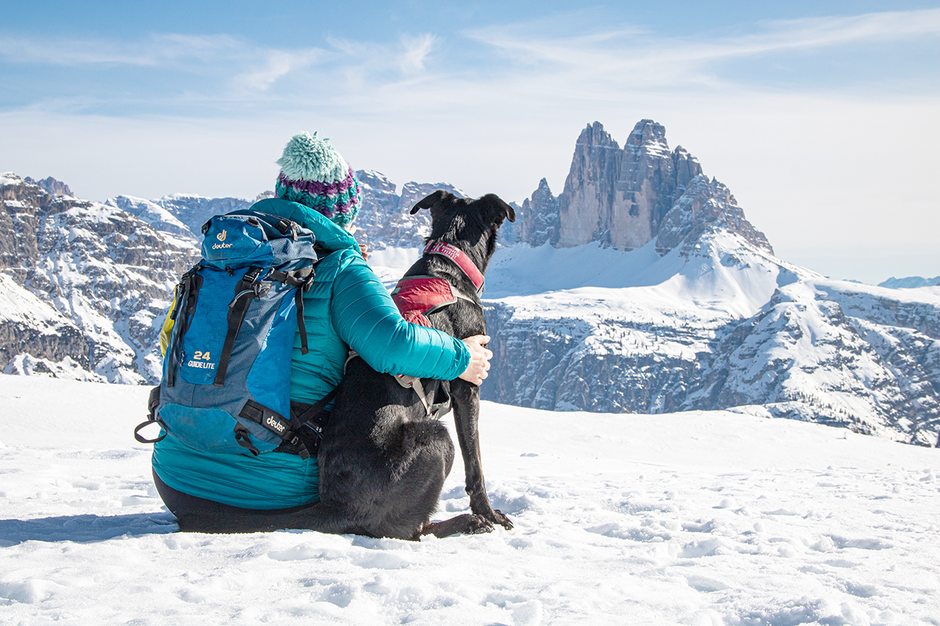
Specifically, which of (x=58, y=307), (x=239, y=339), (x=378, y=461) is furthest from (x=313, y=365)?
(x=58, y=307)

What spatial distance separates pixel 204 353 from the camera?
2715mm

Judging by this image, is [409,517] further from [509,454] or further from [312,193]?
[509,454]

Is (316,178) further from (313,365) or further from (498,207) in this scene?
(498,207)

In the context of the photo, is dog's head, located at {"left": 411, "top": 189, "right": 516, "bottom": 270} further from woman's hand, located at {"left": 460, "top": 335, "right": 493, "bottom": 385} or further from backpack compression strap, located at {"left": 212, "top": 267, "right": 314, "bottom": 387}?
backpack compression strap, located at {"left": 212, "top": 267, "right": 314, "bottom": 387}

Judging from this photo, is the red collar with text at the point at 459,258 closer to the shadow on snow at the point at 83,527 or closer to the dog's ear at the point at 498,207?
the dog's ear at the point at 498,207

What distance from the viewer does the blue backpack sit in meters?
2.71

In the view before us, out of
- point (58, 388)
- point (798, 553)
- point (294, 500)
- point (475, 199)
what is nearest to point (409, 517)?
point (294, 500)

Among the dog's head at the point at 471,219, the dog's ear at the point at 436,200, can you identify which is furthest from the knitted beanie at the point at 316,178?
the dog's ear at the point at 436,200

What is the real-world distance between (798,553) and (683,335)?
656 ft

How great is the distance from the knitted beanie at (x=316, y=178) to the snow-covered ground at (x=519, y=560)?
1539 millimetres

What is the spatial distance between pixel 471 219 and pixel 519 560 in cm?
237

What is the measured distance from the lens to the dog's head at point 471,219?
4.45 m

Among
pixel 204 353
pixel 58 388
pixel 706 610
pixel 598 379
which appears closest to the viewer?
pixel 706 610

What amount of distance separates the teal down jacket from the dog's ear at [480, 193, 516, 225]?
1726mm
